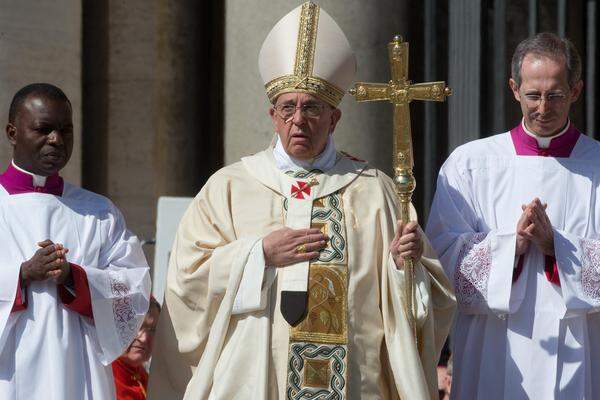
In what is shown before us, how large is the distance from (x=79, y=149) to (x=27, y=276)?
3.65m

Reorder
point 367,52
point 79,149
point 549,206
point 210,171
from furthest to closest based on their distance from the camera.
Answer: point 210,171 → point 79,149 → point 367,52 → point 549,206

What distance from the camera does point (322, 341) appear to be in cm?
652

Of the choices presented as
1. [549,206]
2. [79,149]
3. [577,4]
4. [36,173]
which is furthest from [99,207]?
[577,4]

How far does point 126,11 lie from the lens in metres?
10.7

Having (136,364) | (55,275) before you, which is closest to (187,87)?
(136,364)

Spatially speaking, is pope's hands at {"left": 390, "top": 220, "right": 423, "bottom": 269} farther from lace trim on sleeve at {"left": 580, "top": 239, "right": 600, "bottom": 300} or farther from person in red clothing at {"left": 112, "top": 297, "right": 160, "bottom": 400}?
person in red clothing at {"left": 112, "top": 297, "right": 160, "bottom": 400}

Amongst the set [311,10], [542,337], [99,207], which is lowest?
[542,337]

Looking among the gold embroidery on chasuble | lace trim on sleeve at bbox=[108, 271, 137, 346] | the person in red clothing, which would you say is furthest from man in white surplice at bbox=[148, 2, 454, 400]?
the person in red clothing

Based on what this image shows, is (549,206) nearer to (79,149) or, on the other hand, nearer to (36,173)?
(36,173)

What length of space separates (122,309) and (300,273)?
0.84 meters

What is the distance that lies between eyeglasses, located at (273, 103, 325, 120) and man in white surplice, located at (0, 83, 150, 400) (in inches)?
36.0

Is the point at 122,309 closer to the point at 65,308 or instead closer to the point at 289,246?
the point at 65,308

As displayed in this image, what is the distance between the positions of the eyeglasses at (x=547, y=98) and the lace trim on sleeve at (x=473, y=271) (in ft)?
1.99

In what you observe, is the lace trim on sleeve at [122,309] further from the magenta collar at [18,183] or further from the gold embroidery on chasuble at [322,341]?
the gold embroidery on chasuble at [322,341]
